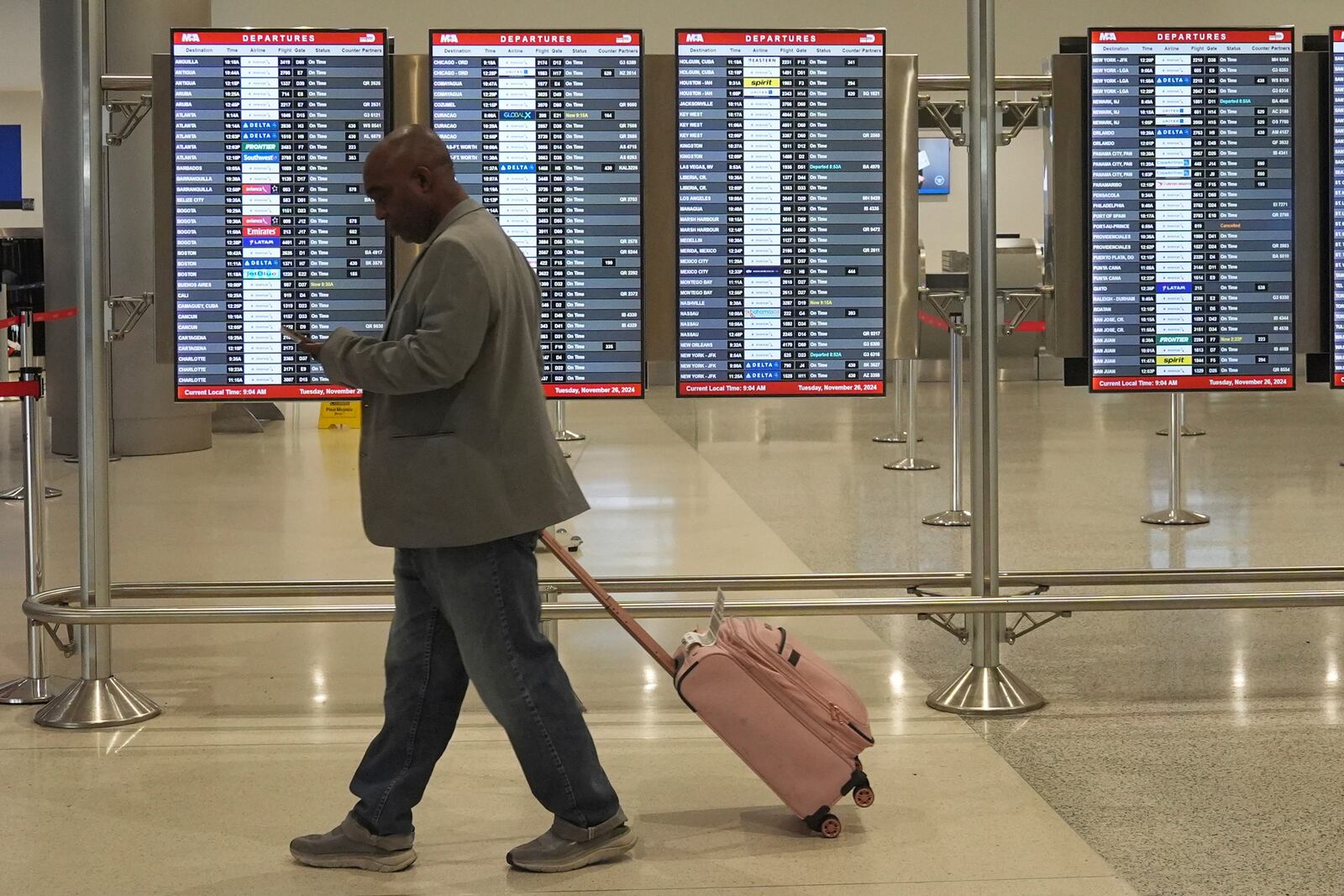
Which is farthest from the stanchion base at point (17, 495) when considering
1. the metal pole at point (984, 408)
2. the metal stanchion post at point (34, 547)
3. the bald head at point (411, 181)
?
the bald head at point (411, 181)

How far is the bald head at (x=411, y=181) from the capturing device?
3.26 m

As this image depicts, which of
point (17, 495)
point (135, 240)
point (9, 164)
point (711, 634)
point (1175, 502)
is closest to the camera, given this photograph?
point (711, 634)

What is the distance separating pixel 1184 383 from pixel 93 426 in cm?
329

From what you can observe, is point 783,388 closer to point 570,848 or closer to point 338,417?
point 570,848

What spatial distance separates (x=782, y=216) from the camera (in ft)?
15.8

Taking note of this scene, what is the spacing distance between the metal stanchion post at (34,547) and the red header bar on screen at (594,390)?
1579 millimetres

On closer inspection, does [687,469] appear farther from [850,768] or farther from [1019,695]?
[850,768]

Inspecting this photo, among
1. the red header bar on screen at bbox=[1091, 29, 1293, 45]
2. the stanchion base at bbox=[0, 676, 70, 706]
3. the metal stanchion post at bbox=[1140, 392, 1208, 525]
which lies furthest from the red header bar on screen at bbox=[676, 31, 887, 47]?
the metal stanchion post at bbox=[1140, 392, 1208, 525]

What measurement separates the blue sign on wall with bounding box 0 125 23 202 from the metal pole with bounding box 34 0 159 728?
1367 cm

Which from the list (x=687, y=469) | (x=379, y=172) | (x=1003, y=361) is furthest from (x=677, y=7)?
(x=379, y=172)

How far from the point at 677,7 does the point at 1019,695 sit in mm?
13266

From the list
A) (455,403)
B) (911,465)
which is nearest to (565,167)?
(455,403)

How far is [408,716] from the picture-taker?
3.35 m

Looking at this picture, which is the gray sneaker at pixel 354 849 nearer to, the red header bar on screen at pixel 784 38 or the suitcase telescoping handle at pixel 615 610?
the suitcase telescoping handle at pixel 615 610
